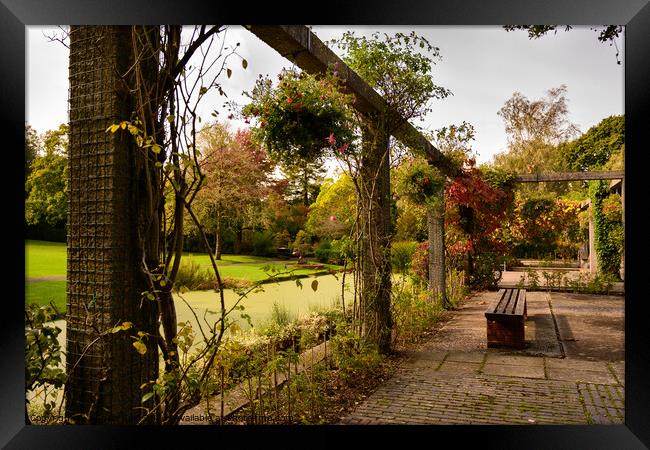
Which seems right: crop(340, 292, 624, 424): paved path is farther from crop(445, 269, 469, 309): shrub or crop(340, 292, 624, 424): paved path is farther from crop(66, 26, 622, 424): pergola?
crop(445, 269, 469, 309): shrub

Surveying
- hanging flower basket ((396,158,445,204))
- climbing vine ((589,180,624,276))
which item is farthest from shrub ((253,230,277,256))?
climbing vine ((589,180,624,276))

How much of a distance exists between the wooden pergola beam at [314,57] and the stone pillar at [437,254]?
3251 millimetres

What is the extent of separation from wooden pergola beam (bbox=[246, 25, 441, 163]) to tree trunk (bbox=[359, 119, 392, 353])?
0.68 ft

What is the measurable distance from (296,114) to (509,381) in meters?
2.54

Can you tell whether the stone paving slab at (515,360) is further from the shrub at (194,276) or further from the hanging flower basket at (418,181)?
the shrub at (194,276)

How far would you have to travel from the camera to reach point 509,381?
11.7ft

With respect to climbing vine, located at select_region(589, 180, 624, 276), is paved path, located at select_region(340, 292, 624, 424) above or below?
below

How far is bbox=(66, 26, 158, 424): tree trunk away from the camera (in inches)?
71.6

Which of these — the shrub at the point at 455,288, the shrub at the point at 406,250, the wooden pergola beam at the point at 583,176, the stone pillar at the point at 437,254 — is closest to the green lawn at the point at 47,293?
the stone pillar at the point at 437,254

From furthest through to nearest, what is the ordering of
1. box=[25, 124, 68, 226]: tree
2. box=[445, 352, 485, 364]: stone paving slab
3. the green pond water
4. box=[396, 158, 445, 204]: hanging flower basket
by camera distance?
box=[396, 158, 445, 204]: hanging flower basket < the green pond water < box=[445, 352, 485, 364]: stone paving slab < box=[25, 124, 68, 226]: tree
